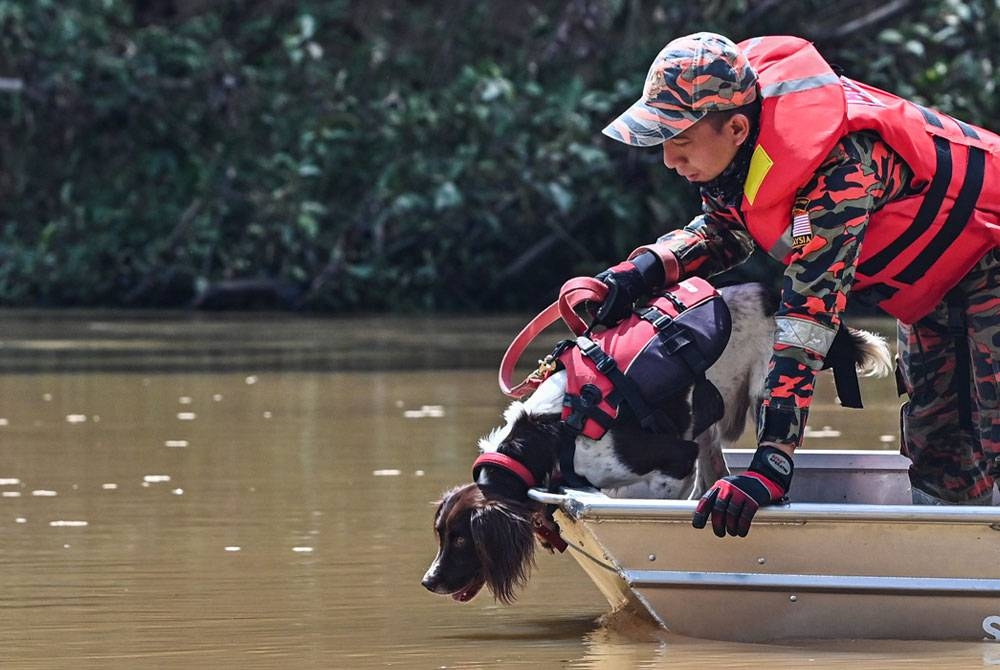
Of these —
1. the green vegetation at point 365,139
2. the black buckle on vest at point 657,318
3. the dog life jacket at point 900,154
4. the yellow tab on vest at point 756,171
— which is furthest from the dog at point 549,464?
the green vegetation at point 365,139

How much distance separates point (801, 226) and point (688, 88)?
406mm

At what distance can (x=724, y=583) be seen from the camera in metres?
4.62

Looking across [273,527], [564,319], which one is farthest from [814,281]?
[273,527]

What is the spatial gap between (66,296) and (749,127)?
1715 centimetres

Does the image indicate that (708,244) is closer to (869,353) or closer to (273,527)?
(869,353)

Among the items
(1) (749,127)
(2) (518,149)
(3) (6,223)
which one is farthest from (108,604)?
(3) (6,223)

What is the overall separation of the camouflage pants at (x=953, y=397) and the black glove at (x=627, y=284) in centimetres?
63

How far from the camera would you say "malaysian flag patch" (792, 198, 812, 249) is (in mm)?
4508

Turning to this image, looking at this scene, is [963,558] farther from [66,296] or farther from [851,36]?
[66,296]

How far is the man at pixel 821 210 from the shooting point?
4.50 meters

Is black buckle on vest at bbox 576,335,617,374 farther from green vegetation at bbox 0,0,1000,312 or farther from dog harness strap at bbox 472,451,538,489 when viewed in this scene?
green vegetation at bbox 0,0,1000,312

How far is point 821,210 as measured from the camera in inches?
178

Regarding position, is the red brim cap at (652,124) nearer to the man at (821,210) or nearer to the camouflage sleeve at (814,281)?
the man at (821,210)

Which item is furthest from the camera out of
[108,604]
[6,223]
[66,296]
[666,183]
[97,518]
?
[6,223]
